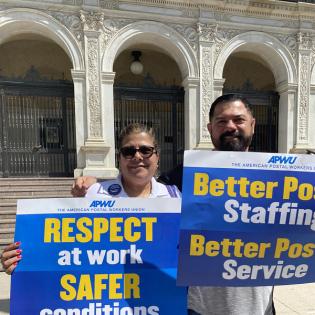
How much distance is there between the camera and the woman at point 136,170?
68.4 inches

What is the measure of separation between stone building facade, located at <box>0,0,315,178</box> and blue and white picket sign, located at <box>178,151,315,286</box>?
763 centimetres

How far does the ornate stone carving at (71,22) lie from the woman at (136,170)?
808 centimetres

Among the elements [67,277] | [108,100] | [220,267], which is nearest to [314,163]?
[220,267]

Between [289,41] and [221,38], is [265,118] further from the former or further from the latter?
[221,38]

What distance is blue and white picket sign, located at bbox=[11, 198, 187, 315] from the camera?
161cm

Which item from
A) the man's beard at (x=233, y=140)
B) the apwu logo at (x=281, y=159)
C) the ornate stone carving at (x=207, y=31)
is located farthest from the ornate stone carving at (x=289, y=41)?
the apwu logo at (x=281, y=159)

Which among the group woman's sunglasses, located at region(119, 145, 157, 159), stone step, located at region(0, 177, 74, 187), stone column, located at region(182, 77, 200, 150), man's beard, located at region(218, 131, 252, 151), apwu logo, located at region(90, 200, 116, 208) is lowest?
stone step, located at region(0, 177, 74, 187)

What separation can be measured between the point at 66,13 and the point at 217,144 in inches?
334

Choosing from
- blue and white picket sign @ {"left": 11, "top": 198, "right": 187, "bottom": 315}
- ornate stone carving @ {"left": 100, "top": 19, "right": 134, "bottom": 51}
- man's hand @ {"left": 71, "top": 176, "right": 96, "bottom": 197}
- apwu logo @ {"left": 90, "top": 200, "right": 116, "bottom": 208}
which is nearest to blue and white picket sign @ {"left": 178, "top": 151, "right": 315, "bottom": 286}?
blue and white picket sign @ {"left": 11, "top": 198, "right": 187, "bottom": 315}

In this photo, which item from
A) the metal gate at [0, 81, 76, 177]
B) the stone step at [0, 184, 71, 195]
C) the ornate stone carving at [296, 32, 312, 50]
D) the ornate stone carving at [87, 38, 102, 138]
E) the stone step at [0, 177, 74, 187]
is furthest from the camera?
the ornate stone carving at [296, 32, 312, 50]

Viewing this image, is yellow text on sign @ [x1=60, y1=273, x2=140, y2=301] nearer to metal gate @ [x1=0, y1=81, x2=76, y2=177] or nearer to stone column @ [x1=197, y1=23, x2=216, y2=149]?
stone column @ [x1=197, y1=23, x2=216, y2=149]

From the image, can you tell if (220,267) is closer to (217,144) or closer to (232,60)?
(217,144)

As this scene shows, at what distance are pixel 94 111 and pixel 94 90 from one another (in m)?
0.61

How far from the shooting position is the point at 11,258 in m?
1.58
